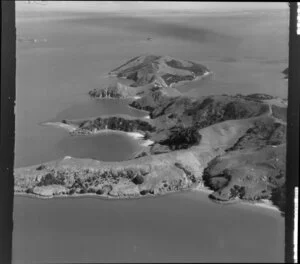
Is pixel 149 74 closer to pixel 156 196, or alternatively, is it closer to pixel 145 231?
pixel 156 196

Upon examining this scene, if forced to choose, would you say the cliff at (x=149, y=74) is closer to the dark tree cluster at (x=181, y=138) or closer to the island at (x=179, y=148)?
the island at (x=179, y=148)

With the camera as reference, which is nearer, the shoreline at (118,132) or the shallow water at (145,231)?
the shallow water at (145,231)

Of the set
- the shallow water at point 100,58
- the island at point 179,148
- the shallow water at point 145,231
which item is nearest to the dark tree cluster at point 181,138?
the island at point 179,148

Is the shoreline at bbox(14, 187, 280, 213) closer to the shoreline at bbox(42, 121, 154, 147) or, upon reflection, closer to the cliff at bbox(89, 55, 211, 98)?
the shoreline at bbox(42, 121, 154, 147)

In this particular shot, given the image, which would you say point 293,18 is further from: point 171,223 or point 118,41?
point 171,223

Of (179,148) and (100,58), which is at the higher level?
(100,58)

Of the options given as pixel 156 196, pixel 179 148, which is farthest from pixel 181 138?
pixel 156 196
